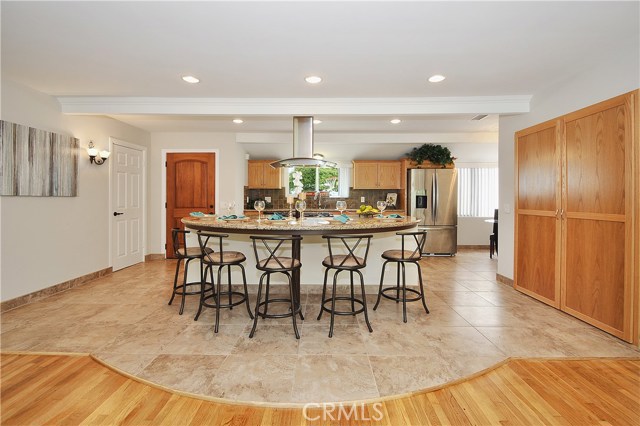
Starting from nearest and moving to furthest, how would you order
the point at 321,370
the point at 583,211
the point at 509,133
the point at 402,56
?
the point at 321,370
the point at 402,56
the point at 583,211
the point at 509,133

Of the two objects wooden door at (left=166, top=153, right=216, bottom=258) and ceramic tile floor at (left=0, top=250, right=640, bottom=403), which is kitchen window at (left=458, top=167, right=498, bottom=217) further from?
wooden door at (left=166, top=153, right=216, bottom=258)

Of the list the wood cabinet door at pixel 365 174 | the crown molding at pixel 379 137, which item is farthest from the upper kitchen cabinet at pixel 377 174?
the crown molding at pixel 379 137

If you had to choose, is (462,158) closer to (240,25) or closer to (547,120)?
(547,120)

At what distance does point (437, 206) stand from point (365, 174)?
1795 millimetres

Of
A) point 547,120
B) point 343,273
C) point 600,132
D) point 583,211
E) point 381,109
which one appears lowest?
point 343,273

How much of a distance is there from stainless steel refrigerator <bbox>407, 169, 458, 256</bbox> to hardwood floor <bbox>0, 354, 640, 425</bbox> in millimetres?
4404

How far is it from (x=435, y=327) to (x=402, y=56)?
2.52 meters

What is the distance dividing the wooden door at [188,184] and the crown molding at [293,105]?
6.56 ft

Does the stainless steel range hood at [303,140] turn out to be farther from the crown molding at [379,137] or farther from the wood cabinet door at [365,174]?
the wood cabinet door at [365,174]

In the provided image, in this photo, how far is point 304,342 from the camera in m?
2.62

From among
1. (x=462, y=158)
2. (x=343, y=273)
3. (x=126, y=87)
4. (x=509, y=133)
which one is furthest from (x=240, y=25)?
(x=462, y=158)

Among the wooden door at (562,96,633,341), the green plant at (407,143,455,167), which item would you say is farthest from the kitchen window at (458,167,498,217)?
the wooden door at (562,96,633,341)

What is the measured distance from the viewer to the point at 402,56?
2785mm

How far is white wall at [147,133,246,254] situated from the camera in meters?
5.96
